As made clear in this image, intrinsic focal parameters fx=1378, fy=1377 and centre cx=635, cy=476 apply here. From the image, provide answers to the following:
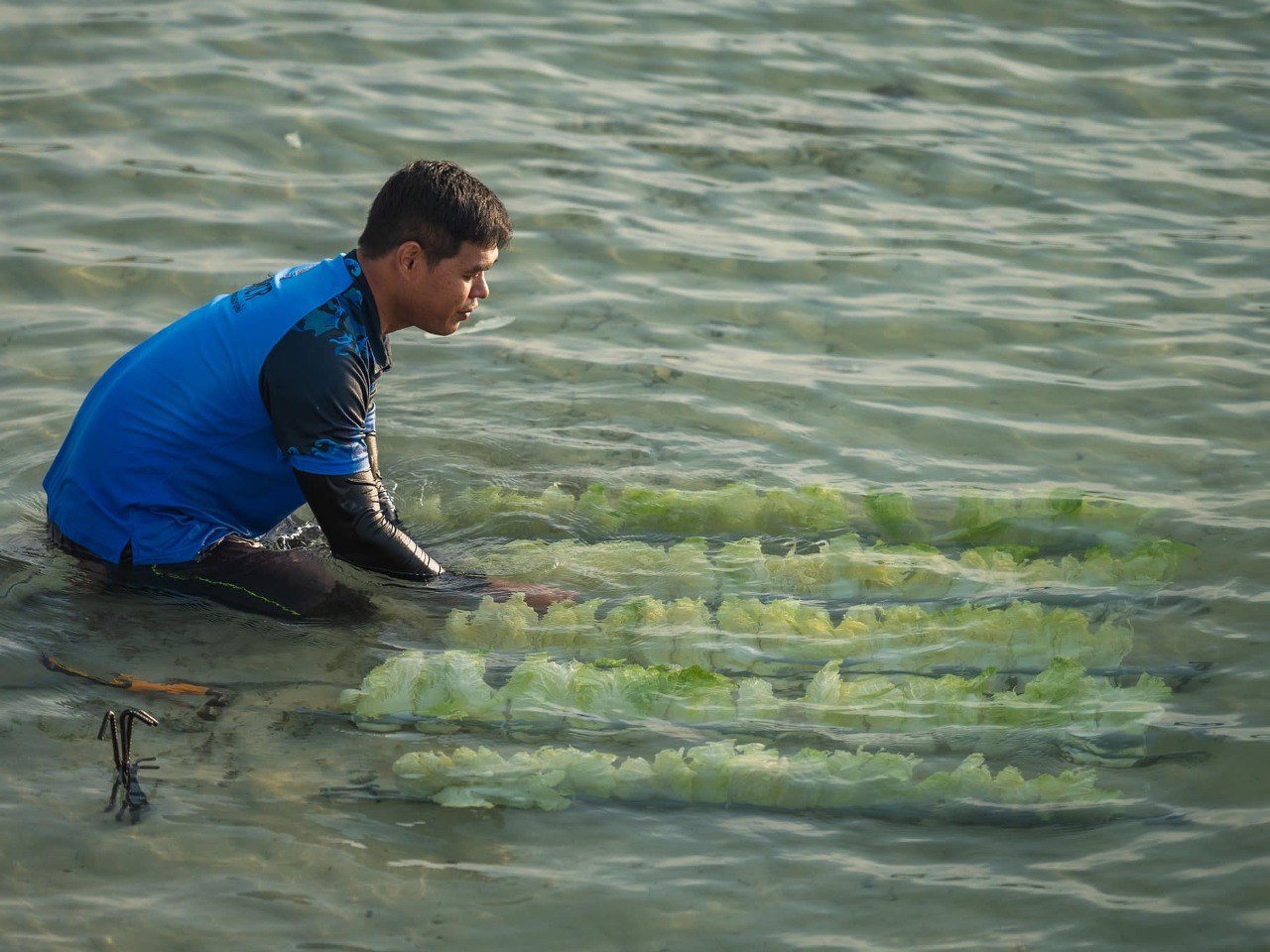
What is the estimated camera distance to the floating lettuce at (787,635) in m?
4.86

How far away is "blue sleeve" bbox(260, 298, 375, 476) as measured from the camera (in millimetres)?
4609

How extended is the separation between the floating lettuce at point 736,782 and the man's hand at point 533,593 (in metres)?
0.90

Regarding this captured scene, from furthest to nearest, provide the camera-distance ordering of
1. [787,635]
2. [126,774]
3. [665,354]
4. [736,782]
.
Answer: [665,354]
[787,635]
[736,782]
[126,774]

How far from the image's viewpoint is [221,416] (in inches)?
186

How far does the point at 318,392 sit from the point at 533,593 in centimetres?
112

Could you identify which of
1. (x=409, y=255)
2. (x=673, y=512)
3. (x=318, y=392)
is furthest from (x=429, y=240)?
(x=673, y=512)

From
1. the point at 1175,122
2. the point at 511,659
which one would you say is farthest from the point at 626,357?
the point at 1175,122

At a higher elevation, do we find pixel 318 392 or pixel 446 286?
pixel 446 286

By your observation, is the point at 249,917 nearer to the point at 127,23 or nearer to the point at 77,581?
the point at 77,581

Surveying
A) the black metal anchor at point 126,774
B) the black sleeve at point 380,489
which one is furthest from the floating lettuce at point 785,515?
the black metal anchor at point 126,774

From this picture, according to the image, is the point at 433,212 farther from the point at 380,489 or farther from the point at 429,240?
the point at 380,489

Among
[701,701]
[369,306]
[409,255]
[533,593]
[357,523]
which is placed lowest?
[701,701]

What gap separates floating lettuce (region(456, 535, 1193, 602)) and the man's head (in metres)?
1.12

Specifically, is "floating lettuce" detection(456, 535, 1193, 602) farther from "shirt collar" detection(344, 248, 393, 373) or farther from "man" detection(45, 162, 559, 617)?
"shirt collar" detection(344, 248, 393, 373)
